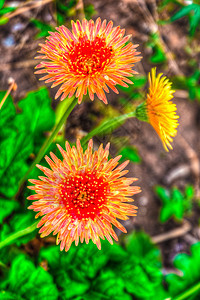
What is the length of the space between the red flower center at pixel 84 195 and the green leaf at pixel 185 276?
30.6 inches

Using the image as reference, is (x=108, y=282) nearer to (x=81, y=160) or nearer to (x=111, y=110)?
(x=81, y=160)

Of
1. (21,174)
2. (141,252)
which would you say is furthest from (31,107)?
(141,252)

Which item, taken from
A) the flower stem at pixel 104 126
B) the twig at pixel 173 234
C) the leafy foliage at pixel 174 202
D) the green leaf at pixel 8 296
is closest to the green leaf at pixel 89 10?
the flower stem at pixel 104 126

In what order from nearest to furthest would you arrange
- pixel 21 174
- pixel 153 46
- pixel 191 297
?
1. pixel 21 174
2. pixel 191 297
3. pixel 153 46

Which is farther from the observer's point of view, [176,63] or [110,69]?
[176,63]

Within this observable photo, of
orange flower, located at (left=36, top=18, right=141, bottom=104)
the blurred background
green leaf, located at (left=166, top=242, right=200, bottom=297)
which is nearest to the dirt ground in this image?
the blurred background

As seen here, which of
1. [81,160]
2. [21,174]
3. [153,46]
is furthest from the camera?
[153,46]

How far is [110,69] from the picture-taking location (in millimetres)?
933

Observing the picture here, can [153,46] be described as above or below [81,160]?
above

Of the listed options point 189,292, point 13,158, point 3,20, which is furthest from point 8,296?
point 3,20

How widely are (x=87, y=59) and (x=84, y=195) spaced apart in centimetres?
43

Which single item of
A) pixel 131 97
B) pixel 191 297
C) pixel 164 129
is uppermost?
pixel 131 97

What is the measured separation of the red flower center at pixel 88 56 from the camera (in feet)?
3.03

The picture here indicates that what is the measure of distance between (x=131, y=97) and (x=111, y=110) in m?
0.13
